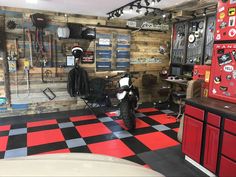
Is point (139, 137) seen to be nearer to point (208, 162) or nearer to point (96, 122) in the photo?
point (96, 122)

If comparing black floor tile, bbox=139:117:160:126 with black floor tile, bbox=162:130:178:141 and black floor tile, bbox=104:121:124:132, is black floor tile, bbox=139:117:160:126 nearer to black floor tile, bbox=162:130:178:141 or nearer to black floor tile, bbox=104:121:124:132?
black floor tile, bbox=162:130:178:141

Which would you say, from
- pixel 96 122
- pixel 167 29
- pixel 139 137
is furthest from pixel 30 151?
pixel 167 29

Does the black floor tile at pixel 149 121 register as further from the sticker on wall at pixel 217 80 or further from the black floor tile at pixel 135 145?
the sticker on wall at pixel 217 80

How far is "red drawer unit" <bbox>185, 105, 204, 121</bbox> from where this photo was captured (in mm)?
2463

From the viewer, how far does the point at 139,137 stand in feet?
11.7

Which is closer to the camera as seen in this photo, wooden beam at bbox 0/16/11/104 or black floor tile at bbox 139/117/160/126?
wooden beam at bbox 0/16/11/104

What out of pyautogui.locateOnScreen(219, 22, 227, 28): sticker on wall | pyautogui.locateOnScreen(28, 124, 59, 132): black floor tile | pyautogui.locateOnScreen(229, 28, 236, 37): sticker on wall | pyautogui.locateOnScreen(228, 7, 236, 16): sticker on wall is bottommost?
pyautogui.locateOnScreen(28, 124, 59, 132): black floor tile

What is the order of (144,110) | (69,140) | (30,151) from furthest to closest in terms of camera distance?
(144,110)
(69,140)
(30,151)

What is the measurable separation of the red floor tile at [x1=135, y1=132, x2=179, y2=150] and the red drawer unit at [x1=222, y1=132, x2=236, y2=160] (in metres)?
1.19

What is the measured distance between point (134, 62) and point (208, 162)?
12.0 ft

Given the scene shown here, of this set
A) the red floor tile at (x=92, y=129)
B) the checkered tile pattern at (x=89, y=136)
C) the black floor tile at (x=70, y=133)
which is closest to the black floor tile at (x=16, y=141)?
the checkered tile pattern at (x=89, y=136)

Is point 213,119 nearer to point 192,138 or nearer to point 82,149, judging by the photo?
point 192,138

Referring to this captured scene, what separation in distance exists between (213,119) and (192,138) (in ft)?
1.50

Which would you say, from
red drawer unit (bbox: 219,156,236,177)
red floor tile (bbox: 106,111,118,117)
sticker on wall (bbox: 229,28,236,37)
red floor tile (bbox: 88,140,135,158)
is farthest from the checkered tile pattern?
sticker on wall (bbox: 229,28,236,37)
